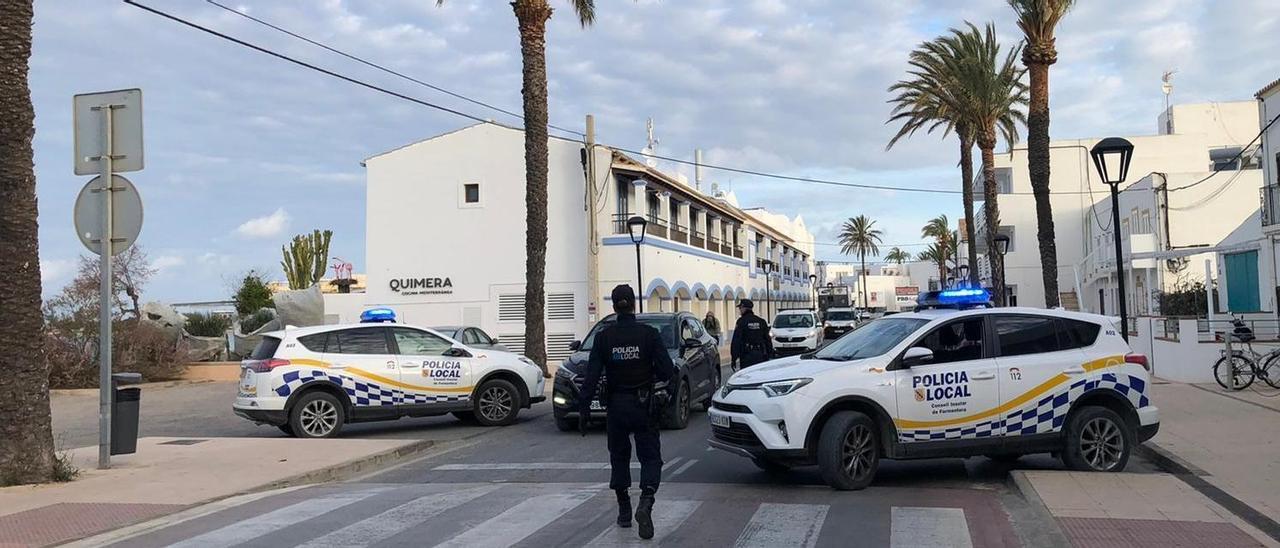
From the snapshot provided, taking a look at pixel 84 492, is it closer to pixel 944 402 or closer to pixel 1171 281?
pixel 944 402

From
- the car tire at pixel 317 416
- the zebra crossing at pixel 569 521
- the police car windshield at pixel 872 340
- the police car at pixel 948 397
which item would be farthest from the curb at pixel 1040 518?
the car tire at pixel 317 416

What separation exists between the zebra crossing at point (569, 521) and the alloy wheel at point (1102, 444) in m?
1.81

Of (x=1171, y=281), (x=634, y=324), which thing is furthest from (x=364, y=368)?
(x=1171, y=281)

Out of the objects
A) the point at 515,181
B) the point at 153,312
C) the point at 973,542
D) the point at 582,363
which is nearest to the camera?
the point at 973,542

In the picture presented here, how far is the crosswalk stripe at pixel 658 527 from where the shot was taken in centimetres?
723

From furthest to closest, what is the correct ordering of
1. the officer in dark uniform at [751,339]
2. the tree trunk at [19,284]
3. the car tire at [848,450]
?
the officer in dark uniform at [751,339]
the tree trunk at [19,284]
the car tire at [848,450]

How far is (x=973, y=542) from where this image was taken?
7.14 m

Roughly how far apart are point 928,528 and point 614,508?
2604 millimetres

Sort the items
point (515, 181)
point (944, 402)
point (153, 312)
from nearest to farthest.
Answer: point (944, 402), point (153, 312), point (515, 181)

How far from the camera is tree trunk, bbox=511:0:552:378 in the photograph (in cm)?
2448

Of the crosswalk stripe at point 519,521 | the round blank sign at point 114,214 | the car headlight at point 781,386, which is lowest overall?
the crosswalk stripe at point 519,521

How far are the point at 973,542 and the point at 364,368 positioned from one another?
962 centimetres

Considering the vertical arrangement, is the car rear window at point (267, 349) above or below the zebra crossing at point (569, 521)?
above

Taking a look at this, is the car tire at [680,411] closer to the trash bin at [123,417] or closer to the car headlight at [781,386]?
the car headlight at [781,386]
